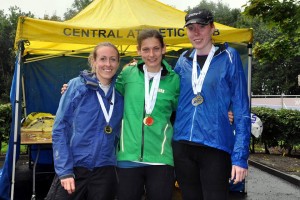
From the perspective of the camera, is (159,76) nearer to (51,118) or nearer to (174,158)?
(174,158)

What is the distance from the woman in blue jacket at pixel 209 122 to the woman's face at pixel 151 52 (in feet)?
0.92

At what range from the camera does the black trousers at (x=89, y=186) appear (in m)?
2.92

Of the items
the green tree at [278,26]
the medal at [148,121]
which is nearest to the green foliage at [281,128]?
the green tree at [278,26]

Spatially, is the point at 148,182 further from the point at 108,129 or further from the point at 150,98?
the point at 150,98

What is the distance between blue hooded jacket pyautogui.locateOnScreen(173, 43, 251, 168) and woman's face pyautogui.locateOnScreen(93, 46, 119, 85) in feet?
2.17

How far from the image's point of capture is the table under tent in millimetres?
5125

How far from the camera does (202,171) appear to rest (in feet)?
9.32

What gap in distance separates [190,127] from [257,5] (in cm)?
674

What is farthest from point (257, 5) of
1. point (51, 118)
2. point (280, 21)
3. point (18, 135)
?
point (18, 135)

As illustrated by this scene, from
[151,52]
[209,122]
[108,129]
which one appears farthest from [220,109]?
[108,129]

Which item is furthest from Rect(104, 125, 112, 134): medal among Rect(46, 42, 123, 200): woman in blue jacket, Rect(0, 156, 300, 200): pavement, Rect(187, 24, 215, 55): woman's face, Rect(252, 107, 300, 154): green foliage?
Rect(252, 107, 300, 154): green foliage

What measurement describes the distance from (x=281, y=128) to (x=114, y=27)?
23.2 ft

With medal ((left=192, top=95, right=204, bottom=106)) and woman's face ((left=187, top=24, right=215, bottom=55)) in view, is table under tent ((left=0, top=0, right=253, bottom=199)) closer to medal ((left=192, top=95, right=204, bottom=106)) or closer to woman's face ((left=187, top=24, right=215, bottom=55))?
woman's face ((left=187, top=24, right=215, bottom=55))

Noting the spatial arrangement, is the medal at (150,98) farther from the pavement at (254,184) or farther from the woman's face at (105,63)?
the pavement at (254,184)
